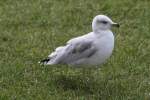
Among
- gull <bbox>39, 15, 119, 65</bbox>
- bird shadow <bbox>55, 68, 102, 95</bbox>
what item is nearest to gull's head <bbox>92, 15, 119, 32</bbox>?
gull <bbox>39, 15, 119, 65</bbox>

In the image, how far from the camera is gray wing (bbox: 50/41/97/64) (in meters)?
7.84

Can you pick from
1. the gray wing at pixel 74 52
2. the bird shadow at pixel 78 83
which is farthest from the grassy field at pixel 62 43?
the gray wing at pixel 74 52

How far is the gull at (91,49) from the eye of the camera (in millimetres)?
7719

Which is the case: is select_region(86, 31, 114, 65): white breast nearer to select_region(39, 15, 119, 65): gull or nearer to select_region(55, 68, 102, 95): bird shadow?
select_region(39, 15, 119, 65): gull

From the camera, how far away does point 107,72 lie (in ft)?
28.2

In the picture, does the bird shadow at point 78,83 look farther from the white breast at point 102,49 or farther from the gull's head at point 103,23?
the gull's head at point 103,23

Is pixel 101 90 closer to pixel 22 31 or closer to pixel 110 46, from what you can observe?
pixel 110 46

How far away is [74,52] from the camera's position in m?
7.99

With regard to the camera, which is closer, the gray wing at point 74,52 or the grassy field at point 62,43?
the grassy field at point 62,43

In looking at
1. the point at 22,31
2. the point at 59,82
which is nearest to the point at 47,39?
the point at 22,31

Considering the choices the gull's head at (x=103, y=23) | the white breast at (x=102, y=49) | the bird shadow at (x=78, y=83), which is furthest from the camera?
the gull's head at (x=103, y=23)

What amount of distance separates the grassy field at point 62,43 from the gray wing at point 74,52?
334mm

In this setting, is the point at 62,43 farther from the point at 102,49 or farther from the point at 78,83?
the point at 102,49

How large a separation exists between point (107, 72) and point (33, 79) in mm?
1159
